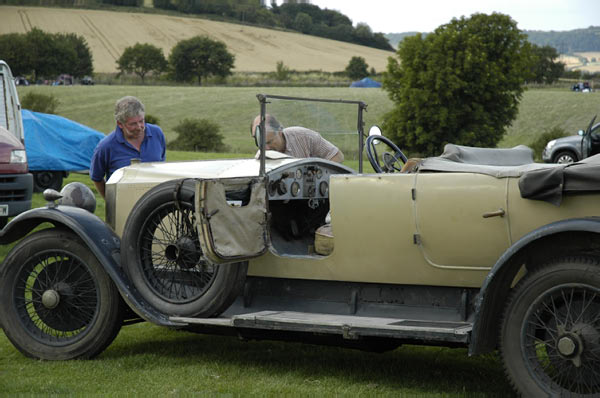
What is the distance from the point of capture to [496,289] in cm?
389

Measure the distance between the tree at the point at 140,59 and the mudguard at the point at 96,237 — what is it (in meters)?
82.4

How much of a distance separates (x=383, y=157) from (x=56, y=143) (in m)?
14.6

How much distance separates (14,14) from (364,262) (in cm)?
10960

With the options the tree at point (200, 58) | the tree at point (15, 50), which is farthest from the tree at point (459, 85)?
the tree at point (15, 50)

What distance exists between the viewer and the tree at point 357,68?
297ft

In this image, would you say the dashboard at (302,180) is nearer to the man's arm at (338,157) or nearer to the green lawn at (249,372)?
the man's arm at (338,157)

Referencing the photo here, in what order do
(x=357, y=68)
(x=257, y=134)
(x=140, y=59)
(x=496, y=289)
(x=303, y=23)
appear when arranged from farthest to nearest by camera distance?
(x=303, y=23), (x=357, y=68), (x=140, y=59), (x=257, y=134), (x=496, y=289)

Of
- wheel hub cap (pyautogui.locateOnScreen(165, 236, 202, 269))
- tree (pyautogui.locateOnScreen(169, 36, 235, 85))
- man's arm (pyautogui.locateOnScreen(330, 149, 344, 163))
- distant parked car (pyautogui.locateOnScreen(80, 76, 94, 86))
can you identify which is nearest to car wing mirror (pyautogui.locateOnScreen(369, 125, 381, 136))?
man's arm (pyautogui.locateOnScreen(330, 149, 344, 163))

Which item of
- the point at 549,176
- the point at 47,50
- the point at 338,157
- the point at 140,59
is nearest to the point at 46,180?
the point at 338,157

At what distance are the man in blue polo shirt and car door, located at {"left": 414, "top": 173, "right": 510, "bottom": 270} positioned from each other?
294cm

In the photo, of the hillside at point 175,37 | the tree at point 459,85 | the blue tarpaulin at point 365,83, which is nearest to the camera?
the tree at point 459,85

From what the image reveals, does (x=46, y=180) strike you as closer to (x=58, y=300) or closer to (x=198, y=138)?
(x=58, y=300)

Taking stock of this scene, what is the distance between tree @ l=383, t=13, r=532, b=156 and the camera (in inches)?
1818

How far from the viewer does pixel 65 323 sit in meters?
5.32
